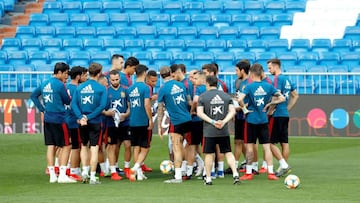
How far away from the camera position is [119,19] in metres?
36.2

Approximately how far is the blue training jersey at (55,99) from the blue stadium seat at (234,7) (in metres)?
18.6

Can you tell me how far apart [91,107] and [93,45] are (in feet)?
57.4

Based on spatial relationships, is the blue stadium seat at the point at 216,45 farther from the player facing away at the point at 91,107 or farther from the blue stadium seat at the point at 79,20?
the player facing away at the point at 91,107

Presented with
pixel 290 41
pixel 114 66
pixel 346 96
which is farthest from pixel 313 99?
pixel 114 66

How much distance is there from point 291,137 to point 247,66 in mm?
9722

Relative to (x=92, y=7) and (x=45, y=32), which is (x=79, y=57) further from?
(x=92, y=7)

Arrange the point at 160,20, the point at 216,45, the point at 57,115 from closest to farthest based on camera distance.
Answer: the point at 57,115 → the point at 216,45 → the point at 160,20

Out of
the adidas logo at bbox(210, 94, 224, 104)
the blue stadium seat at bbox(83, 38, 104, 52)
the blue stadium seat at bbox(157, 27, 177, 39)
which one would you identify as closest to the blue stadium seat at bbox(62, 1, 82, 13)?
the blue stadium seat at bbox(83, 38, 104, 52)

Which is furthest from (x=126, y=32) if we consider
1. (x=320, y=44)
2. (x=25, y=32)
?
(x=320, y=44)

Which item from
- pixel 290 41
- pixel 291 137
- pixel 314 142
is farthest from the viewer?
pixel 290 41

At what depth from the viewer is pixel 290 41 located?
3400 centimetres

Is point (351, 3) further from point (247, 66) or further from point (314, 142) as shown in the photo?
point (247, 66)

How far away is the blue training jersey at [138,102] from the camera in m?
18.1

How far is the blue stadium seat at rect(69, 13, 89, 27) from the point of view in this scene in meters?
36.4
